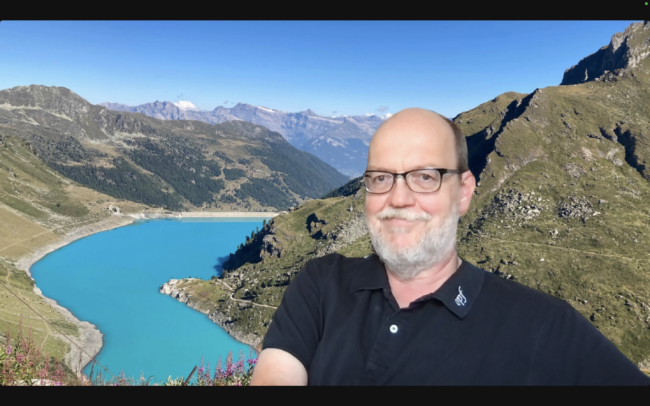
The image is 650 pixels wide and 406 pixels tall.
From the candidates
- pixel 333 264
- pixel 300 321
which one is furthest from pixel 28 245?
pixel 300 321

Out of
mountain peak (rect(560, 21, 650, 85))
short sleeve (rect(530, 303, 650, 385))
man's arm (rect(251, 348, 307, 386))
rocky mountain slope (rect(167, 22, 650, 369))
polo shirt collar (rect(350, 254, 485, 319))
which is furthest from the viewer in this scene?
mountain peak (rect(560, 21, 650, 85))

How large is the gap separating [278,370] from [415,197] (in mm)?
1756

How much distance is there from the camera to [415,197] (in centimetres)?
328

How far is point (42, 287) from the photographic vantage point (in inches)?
5281

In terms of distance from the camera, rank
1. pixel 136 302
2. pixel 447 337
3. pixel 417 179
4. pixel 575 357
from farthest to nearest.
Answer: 1. pixel 136 302
2. pixel 417 179
3. pixel 447 337
4. pixel 575 357

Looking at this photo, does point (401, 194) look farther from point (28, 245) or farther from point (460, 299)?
point (28, 245)

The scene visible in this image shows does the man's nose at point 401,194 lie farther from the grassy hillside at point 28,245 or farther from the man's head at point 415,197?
the grassy hillside at point 28,245

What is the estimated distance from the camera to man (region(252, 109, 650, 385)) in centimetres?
267

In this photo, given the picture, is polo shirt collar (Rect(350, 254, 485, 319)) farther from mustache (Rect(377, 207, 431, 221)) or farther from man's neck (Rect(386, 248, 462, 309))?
mustache (Rect(377, 207, 431, 221))

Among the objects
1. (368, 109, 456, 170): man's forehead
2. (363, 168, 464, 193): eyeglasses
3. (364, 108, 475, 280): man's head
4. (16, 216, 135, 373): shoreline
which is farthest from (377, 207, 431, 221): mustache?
(16, 216, 135, 373): shoreline

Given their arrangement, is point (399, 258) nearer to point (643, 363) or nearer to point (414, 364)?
point (414, 364)

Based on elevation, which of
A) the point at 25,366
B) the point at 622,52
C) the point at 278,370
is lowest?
the point at 25,366

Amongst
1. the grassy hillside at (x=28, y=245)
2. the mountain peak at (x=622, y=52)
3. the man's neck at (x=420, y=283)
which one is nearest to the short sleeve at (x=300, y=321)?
the man's neck at (x=420, y=283)
